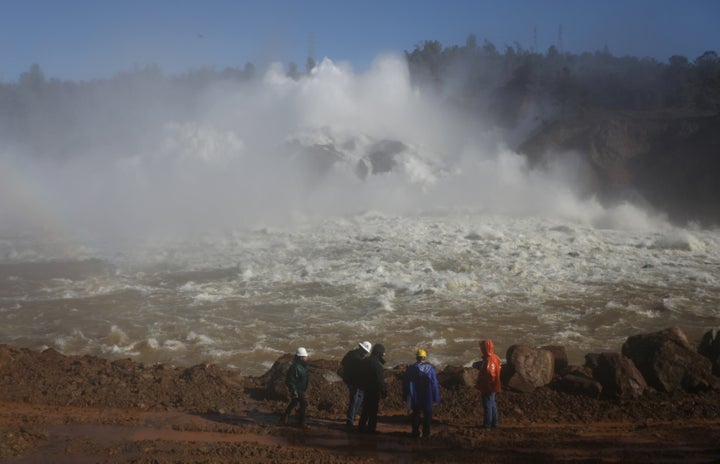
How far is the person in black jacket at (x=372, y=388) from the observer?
6.43 metres

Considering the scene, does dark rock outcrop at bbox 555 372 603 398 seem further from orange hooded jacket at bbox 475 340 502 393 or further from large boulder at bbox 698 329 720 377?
large boulder at bbox 698 329 720 377

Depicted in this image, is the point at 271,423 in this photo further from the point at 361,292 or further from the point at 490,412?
the point at 361,292

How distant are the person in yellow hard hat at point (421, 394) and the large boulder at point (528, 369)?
1699 millimetres

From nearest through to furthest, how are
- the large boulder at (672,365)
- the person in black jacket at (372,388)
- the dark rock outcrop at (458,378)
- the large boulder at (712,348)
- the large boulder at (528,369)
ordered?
the person in black jacket at (372,388) → the large boulder at (672,365) → the large boulder at (528,369) → the dark rock outcrop at (458,378) → the large boulder at (712,348)

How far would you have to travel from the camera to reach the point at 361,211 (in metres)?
26.6

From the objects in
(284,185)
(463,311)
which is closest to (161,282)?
(463,311)

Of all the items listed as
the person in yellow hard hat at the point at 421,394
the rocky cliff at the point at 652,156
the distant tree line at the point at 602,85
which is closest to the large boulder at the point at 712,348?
the person in yellow hard hat at the point at 421,394

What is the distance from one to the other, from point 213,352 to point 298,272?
234 inches

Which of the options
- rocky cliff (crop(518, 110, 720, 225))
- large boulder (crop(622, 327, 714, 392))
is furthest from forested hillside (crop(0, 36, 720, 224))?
large boulder (crop(622, 327, 714, 392))

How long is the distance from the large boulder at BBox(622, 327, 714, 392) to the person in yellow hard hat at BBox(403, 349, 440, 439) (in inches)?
120

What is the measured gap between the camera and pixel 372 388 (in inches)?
255

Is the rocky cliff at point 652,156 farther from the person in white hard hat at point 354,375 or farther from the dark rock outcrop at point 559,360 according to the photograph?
the person in white hard hat at point 354,375

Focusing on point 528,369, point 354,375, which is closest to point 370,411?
point 354,375

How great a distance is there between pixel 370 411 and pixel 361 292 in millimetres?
7793
